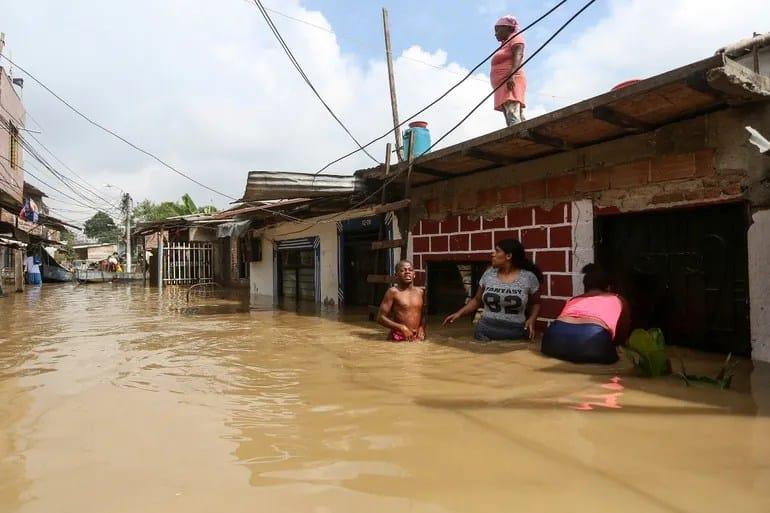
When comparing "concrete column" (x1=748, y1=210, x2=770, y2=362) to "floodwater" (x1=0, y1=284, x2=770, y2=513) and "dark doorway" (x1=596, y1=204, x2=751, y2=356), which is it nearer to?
"dark doorway" (x1=596, y1=204, x2=751, y2=356)

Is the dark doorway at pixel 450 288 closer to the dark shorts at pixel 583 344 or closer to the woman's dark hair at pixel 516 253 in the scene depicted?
the woman's dark hair at pixel 516 253

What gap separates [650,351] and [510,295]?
5.67 feet

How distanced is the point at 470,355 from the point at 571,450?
8.78ft

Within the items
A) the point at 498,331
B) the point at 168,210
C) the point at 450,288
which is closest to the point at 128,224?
the point at 168,210

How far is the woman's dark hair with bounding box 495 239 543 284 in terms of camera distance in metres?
5.73

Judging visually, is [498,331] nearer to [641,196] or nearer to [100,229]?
[641,196]

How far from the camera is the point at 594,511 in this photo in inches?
80.4

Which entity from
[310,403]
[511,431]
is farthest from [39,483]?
[511,431]

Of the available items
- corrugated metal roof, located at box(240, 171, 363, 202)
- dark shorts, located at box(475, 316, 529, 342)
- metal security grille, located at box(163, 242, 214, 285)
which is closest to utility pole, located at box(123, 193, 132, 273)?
metal security grille, located at box(163, 242, 214, 285)

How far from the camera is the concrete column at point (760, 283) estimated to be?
454 cm

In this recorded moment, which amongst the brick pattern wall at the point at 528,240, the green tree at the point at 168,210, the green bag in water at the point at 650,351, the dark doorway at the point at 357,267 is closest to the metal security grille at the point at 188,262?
the green tree at the point at 168,210

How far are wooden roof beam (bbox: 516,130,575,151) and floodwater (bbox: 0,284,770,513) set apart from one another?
2268mm

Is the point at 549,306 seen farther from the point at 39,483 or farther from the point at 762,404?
the point at 39,483

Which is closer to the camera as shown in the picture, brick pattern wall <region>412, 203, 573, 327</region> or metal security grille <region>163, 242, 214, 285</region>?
brick pattern wall <region>412, 203, 573, 327</region>
